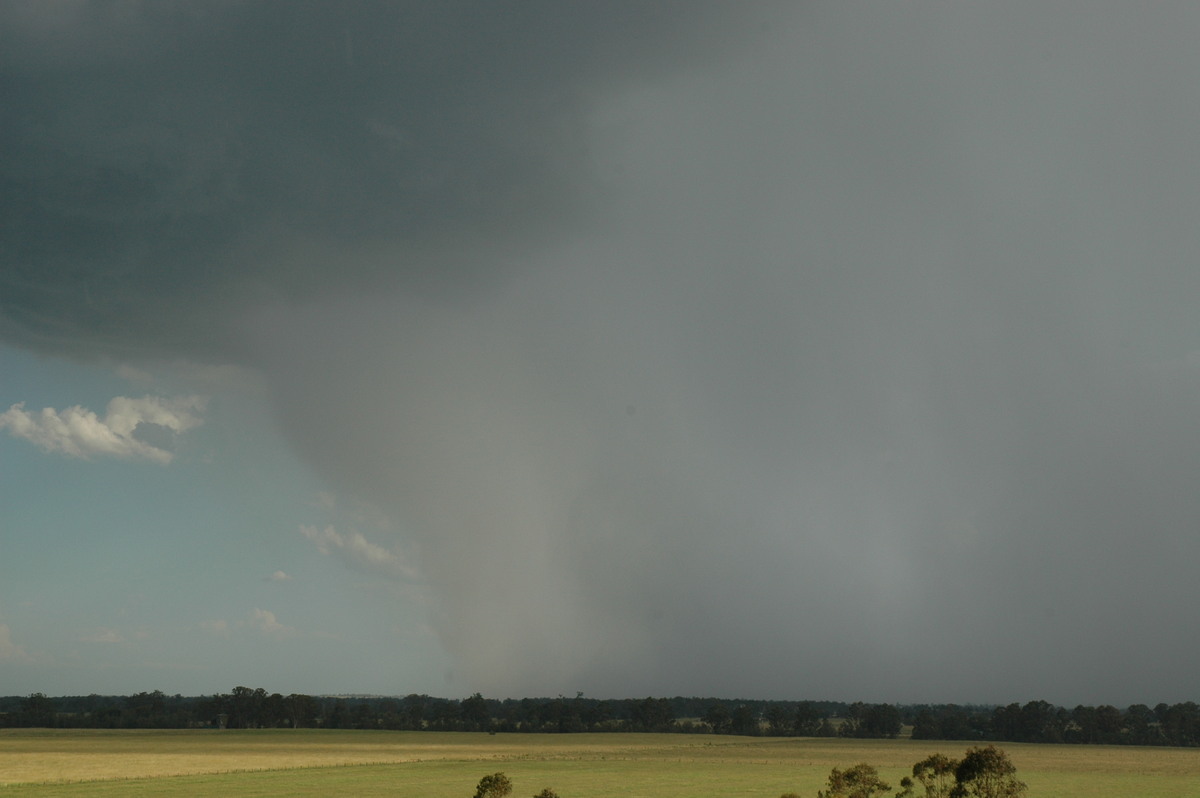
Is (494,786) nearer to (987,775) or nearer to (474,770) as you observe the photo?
(987,775)

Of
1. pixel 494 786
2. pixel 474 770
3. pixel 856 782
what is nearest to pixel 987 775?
pixel 856 782

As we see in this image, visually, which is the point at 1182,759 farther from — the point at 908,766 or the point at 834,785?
the point at 834,785

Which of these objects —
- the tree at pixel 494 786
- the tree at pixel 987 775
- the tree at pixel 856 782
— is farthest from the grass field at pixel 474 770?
the tree at pixel 987 775

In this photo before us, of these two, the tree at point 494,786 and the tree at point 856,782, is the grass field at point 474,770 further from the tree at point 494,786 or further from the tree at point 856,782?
the tree at point 494,786

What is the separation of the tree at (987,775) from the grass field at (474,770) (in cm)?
3306

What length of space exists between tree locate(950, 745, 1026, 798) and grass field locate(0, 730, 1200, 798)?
108ft

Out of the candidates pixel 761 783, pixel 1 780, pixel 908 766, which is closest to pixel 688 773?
pixel 761 783

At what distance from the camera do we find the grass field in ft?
250

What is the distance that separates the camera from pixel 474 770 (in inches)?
3954

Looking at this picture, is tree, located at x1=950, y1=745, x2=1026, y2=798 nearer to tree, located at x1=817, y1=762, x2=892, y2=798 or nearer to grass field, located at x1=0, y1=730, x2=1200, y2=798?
tree, located at x1=817, y1=762, x2=892, y2=798

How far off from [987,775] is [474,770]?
73.2 m

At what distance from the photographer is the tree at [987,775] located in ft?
129

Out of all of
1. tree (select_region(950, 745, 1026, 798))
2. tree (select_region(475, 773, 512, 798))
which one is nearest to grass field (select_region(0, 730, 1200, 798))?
tree (select_region(475, 773, 512, 798))

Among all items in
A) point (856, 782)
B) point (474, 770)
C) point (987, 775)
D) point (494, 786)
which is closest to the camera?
point (987, 775)
